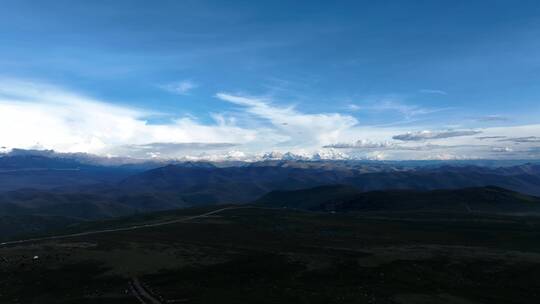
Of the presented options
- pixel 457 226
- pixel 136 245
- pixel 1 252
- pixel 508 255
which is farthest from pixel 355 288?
pixel 457 226

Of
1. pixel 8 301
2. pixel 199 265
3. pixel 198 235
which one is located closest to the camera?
pixel 8 301

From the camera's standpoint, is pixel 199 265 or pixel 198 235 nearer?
pixel 199 265

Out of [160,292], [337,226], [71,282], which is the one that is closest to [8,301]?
[71,282]

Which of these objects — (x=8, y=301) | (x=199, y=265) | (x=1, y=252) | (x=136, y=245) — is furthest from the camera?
(x=136, y=245)

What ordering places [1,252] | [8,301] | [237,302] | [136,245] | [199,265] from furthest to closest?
[136,245], [1,252], [199,265], [8,301], [237,302]

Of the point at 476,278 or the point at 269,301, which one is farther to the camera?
the point at 476,278

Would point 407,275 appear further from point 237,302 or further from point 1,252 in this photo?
point 1,252

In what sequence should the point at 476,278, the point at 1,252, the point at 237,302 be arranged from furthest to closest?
the point at 1,252
the point at 476,278
the point at 237,302

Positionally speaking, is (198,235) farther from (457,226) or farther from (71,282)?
(457,226)
